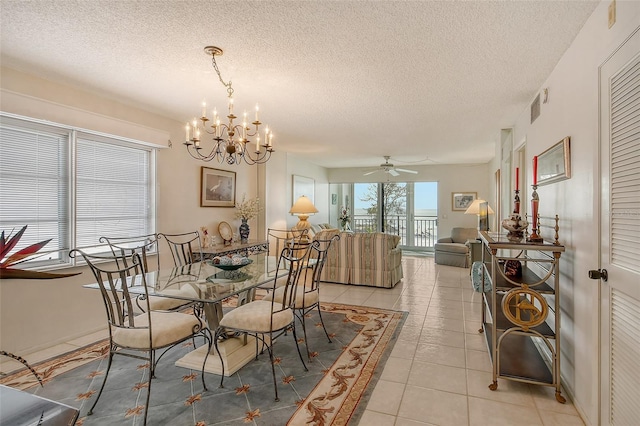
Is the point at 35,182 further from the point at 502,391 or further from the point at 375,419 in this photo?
the point at 502,391

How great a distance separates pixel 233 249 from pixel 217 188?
3.65 ft

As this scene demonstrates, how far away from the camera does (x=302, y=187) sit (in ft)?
26.6

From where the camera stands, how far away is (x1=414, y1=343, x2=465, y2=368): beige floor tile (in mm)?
2676

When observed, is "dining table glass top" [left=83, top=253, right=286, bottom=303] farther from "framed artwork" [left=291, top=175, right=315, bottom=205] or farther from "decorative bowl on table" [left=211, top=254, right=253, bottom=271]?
"framed artwork" [left=291, top=175, right=315, bottom=205]

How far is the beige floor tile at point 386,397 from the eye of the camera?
2055 millimetres

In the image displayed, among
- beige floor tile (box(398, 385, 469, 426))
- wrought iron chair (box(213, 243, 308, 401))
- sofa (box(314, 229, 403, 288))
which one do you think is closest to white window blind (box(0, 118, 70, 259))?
wrought iron chair (box(213, 243, 308, 401))

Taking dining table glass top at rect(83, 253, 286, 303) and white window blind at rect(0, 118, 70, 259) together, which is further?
white window blind at rect(0, 118, 70, 259)

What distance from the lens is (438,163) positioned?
8555 mm

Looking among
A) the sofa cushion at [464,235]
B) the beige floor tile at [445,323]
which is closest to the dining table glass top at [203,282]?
the beige floor tile at [445,323]

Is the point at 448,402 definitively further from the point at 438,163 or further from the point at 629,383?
the point at 438,163

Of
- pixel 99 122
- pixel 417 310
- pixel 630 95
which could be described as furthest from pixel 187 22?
pixel 417 310

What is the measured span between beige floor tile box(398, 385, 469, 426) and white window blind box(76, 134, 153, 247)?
3389 millimetres

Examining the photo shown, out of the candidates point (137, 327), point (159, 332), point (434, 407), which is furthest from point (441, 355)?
point (137, 327)

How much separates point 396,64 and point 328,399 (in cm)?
255
